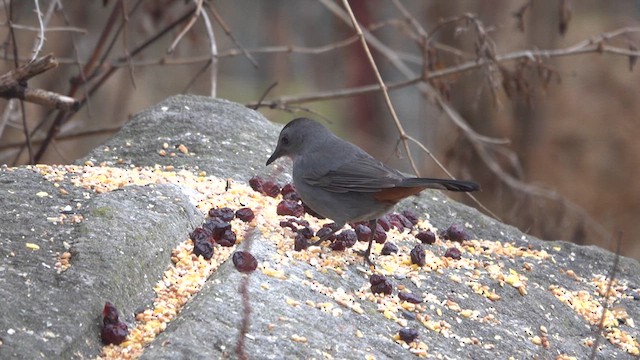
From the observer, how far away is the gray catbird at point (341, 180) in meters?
3.88

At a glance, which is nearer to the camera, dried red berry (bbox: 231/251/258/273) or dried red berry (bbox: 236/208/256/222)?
dried red berry (bbox: 231/251/258/273)

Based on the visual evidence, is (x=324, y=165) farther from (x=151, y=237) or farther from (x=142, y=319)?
(x=142, y=319)

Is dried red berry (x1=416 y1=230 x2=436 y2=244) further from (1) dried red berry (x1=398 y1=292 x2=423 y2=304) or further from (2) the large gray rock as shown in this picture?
(1) dried red berry (x1=398 y1=292 x2=423 y2=304)

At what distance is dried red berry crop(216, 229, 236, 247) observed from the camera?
372cm

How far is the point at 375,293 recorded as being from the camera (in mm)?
3617

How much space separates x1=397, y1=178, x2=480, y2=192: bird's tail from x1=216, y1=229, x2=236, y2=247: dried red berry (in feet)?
2.22

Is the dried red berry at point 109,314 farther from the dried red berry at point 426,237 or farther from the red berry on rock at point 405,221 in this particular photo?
the red berry on rock at point 405,221

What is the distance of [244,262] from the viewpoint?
3357 millimetres

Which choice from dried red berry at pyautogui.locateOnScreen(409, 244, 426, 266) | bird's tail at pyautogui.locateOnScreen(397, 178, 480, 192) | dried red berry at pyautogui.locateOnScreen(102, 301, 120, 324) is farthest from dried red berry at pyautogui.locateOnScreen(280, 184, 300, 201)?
dried red berry at pyautogui.locateOnScreen(102, 301, 120, 324)

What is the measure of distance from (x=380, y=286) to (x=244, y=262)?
563mm

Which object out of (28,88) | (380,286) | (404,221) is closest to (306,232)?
(380,286)

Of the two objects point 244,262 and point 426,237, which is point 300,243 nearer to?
point 244,262

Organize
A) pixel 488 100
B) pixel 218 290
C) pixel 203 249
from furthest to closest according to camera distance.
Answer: pixel 488 100, pixel 203 249, pixel 218 290

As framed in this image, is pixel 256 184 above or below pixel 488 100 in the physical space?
below
